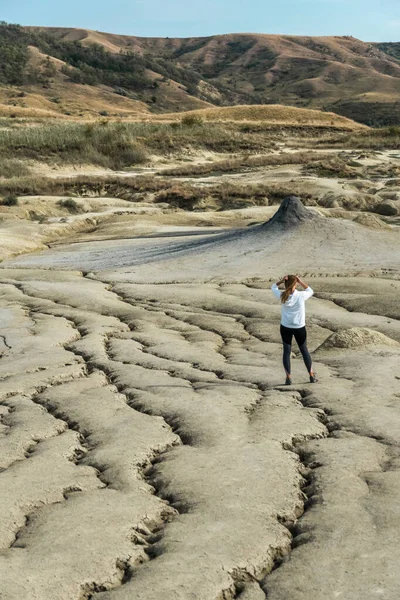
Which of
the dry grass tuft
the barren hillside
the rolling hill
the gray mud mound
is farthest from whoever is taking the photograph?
the barren hillside

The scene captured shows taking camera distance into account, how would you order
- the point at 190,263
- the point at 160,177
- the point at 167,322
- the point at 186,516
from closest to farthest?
the point at 186,516 < the point at 167,322 < the point at 190,263 < the point at 160,177

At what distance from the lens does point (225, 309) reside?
1091 cm

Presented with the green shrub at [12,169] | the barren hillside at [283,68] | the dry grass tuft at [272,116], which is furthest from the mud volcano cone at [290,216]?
the barren hillside at [283,68]

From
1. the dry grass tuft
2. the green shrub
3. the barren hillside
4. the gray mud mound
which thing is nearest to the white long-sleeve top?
the gray mud mound

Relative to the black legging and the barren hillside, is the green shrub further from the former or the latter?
the barren hillside

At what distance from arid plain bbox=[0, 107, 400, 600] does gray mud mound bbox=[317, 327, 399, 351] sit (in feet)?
0.08

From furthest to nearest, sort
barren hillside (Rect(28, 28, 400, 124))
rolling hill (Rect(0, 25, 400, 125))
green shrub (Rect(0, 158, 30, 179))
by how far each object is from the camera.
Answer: barren hillside (Rect(28, 28, 400, 124)) < rolling hill (Rect(0, 25, 400, 125)) < green shrub (Rect(0, 158, 30, 179))

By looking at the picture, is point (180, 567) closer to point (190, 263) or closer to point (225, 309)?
point (225, 309)

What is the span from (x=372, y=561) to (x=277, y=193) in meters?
21.9

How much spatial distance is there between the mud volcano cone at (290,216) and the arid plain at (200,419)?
40 millimetres

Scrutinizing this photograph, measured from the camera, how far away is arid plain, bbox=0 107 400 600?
388 cm

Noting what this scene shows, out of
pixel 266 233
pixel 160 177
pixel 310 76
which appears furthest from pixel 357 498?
pixel 310 76

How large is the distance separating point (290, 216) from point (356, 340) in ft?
25.2

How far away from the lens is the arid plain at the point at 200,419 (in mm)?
3879
